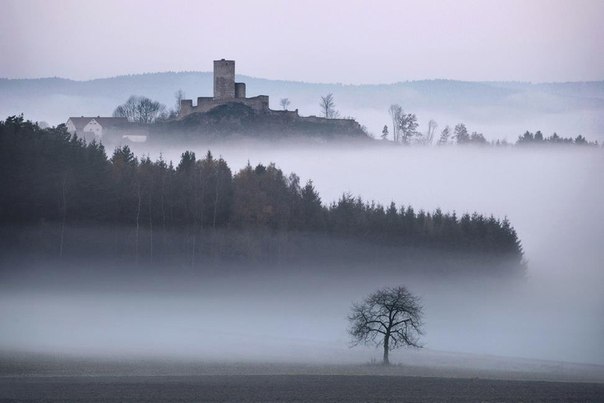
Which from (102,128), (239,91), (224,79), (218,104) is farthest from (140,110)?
(224,79)

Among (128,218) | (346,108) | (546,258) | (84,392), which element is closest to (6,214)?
(128,218)

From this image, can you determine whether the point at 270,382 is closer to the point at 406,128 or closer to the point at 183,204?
the point at 183,204

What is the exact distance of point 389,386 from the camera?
4284 centimetres

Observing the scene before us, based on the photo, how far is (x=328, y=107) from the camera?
179750 millimetres

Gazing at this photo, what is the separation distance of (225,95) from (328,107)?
37.2 metres

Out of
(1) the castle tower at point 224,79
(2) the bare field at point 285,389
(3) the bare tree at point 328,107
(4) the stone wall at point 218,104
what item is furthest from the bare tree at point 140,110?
(2) the bare field at point 285,389

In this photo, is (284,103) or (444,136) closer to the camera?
(444,136)

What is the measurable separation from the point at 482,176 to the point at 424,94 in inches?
1733

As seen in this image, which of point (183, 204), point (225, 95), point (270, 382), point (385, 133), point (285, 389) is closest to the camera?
point (285, 389)

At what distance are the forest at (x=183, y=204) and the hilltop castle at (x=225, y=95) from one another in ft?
125

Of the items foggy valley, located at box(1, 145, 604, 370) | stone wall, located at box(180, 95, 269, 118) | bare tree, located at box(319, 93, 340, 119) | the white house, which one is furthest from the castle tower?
bare tree, located at box(319, 93, 340, 119)

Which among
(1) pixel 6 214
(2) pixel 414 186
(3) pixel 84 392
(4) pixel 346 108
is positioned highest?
(4) pixel 346 108

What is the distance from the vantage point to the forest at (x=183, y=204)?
8356 centimetres

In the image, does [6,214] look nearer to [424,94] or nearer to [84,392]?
[84,392]
